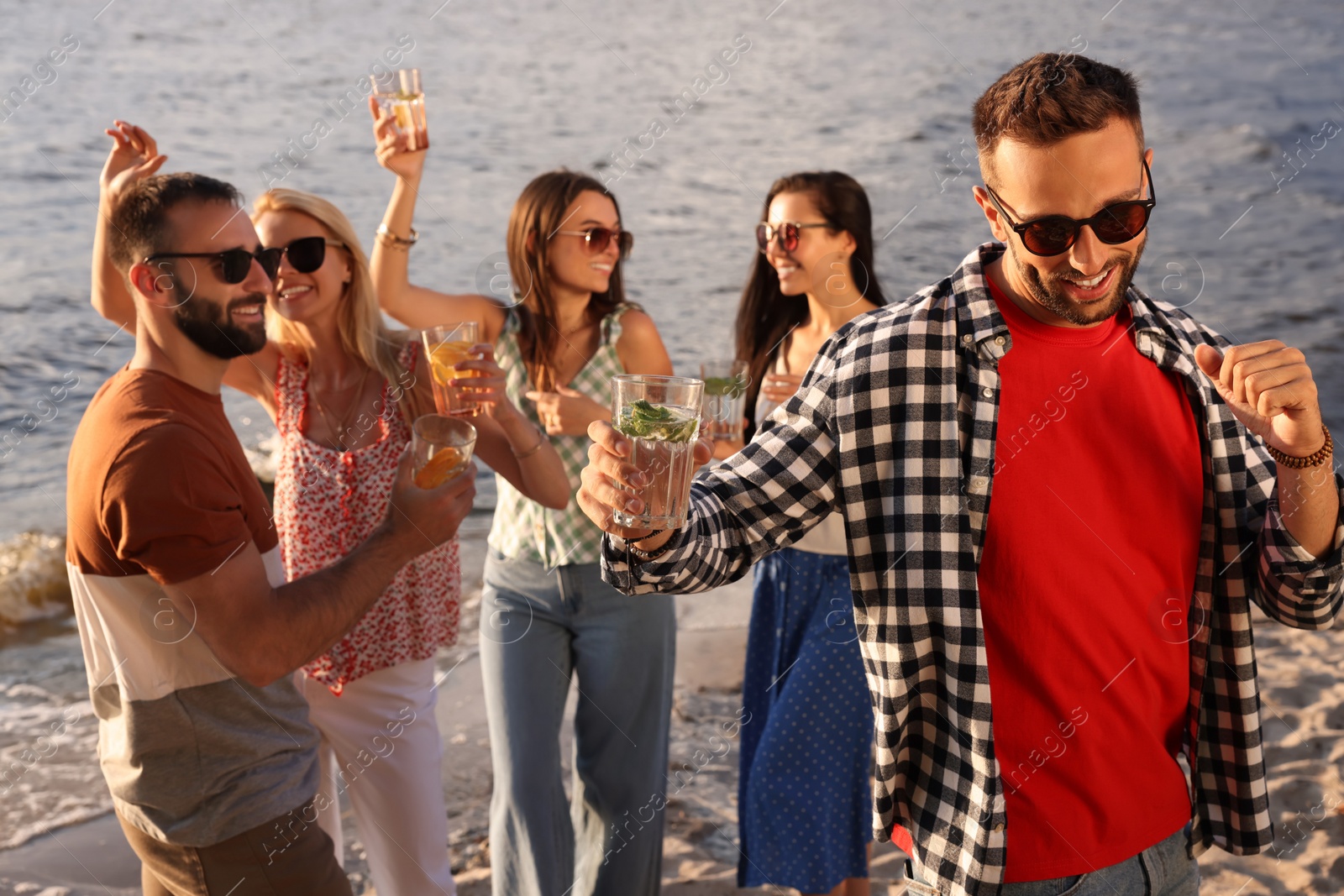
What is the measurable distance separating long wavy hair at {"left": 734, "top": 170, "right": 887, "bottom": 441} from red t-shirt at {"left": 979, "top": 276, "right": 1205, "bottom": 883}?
6.75ft

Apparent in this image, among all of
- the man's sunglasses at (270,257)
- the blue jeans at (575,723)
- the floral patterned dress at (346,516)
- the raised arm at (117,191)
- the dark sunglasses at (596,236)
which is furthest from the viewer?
the dark sunglasses at (596,236)

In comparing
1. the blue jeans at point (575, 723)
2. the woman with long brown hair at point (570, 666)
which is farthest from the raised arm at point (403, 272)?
the blue jeans at point (575, 723)

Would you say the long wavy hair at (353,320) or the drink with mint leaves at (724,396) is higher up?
the long wavy hair at (353,320)

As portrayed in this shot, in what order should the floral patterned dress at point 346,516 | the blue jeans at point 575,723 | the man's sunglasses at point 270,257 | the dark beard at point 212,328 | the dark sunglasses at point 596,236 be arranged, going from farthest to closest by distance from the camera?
the dark sunglasses at point 596,236 < the blue jeans at point 575,723 < the floral patterned dress at point 346,516 < the man's sunglasses at point 270,257 < the dark beard at point 212,328

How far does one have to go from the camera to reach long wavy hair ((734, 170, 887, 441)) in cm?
429

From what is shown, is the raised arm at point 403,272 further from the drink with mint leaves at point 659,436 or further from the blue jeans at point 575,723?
the drink with mint leaves at point 659,436

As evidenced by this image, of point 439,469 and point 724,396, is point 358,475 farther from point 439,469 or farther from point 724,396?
point 724,396

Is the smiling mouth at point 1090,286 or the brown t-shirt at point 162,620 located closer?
the smiling mouth at point 1090,286

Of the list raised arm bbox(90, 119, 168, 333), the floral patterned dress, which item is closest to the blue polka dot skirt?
the floral patterned dress

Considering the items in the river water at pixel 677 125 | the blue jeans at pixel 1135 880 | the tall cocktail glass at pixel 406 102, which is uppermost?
the river water at pixel 677 125

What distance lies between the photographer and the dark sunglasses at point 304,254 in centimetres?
353

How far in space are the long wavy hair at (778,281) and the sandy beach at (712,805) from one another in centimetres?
180

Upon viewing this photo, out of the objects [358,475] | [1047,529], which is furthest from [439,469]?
[1047,529]

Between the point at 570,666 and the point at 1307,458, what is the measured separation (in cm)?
248
